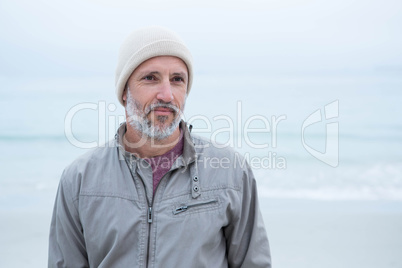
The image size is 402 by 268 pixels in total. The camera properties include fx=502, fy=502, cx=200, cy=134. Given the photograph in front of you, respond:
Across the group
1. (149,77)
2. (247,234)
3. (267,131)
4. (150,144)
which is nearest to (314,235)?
(247,234)

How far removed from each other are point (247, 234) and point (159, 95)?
665 mm

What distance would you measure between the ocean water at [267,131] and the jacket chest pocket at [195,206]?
5.50 m

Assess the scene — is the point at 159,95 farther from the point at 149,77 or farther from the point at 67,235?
the point at 67,235

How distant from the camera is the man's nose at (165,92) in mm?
2020

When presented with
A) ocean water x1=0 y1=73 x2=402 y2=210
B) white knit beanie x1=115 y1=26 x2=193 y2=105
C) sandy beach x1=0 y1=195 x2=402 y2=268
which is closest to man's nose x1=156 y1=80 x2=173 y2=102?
white knit beanie x1=115 y1=26 x2=193 y2=105

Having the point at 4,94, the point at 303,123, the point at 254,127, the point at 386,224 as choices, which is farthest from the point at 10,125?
the point at 386,224

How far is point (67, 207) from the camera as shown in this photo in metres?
2.00

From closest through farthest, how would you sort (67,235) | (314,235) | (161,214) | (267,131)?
(161,214) → (67,235) → (314,235) → (267,131)

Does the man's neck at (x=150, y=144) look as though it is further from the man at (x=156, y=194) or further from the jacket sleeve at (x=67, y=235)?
the jacket sleeve at (x=67, y=235)

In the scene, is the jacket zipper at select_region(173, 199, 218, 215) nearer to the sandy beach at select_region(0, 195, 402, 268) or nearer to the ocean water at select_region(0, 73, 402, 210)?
the sandy beach at select_region(0, 195, 402, 268)

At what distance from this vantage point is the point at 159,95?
2.03m

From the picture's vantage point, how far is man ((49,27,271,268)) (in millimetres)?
1895

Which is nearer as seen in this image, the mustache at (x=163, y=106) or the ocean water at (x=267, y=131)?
the mustache at (x=163, y=106)

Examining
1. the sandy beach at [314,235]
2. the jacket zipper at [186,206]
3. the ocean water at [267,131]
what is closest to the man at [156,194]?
the jacket zipper at [186,206]
